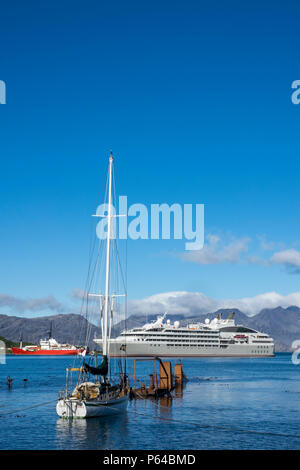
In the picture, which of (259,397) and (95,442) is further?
(259,397)

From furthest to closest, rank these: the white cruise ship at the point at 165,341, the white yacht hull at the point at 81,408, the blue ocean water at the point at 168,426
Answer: the white cruise ship at the point at 165,341 < the white yacht hull at the point at 81,408 < the blue ocean water at the point at 168,426

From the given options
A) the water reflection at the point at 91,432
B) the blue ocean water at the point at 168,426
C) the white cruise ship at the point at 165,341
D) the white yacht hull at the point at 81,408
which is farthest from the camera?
the white cruise ship at the point at 165,341

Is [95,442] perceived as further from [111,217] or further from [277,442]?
[111,217]

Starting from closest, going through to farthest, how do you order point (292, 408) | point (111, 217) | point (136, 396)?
point (111, 217) < point (292, 408) < point (136, 396)

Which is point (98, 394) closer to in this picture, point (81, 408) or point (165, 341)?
point (81, 408)

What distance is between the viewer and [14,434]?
1438 inches

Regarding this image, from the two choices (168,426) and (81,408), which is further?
(168,426)

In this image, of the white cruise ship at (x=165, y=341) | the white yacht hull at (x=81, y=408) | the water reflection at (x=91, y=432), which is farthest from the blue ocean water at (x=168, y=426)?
the white cruise ship at (x=165, y=341)

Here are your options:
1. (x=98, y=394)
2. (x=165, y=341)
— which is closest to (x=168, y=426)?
(x=98, y=394)

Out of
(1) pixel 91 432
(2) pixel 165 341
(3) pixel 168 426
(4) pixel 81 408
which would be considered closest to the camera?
(1) pixel 91 432

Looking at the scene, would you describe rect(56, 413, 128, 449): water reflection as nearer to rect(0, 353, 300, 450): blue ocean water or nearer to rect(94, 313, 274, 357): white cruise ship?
rect(0, 353, 300, 450): blue ocean water

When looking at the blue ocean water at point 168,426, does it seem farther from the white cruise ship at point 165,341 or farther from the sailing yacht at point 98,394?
the white cruise ship at point 165,341
